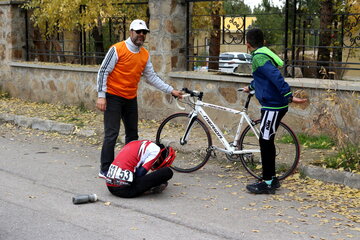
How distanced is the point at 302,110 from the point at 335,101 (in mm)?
1041

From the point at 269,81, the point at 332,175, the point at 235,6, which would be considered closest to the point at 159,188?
the point at 269,81

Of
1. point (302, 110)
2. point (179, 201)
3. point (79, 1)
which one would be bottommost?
point (179, 201)

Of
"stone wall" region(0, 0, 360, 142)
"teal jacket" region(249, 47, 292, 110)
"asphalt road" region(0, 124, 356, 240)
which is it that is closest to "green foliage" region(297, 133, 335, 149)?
"stone wall" region(0, 0, 360, 142)

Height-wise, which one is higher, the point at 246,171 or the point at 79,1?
the point at 79,1

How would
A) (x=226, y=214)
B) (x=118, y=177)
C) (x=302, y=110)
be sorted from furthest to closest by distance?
1. (x=302, y=110)
2. (x=118, y=177)
3. (x=226, y=214)

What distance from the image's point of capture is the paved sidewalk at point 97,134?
6.60 meters

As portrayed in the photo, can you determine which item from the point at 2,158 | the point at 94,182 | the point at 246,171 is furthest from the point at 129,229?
the point at 2,158

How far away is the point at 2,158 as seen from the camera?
8.11 m

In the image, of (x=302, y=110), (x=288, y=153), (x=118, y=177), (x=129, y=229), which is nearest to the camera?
(x=129, y=229)

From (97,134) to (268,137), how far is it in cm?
412

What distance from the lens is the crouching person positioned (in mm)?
6004

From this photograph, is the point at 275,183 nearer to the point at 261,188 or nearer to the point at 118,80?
the point at 261,188

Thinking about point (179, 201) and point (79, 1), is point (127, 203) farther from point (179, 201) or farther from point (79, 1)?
point (79, 1)

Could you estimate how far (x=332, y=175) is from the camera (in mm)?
6727
